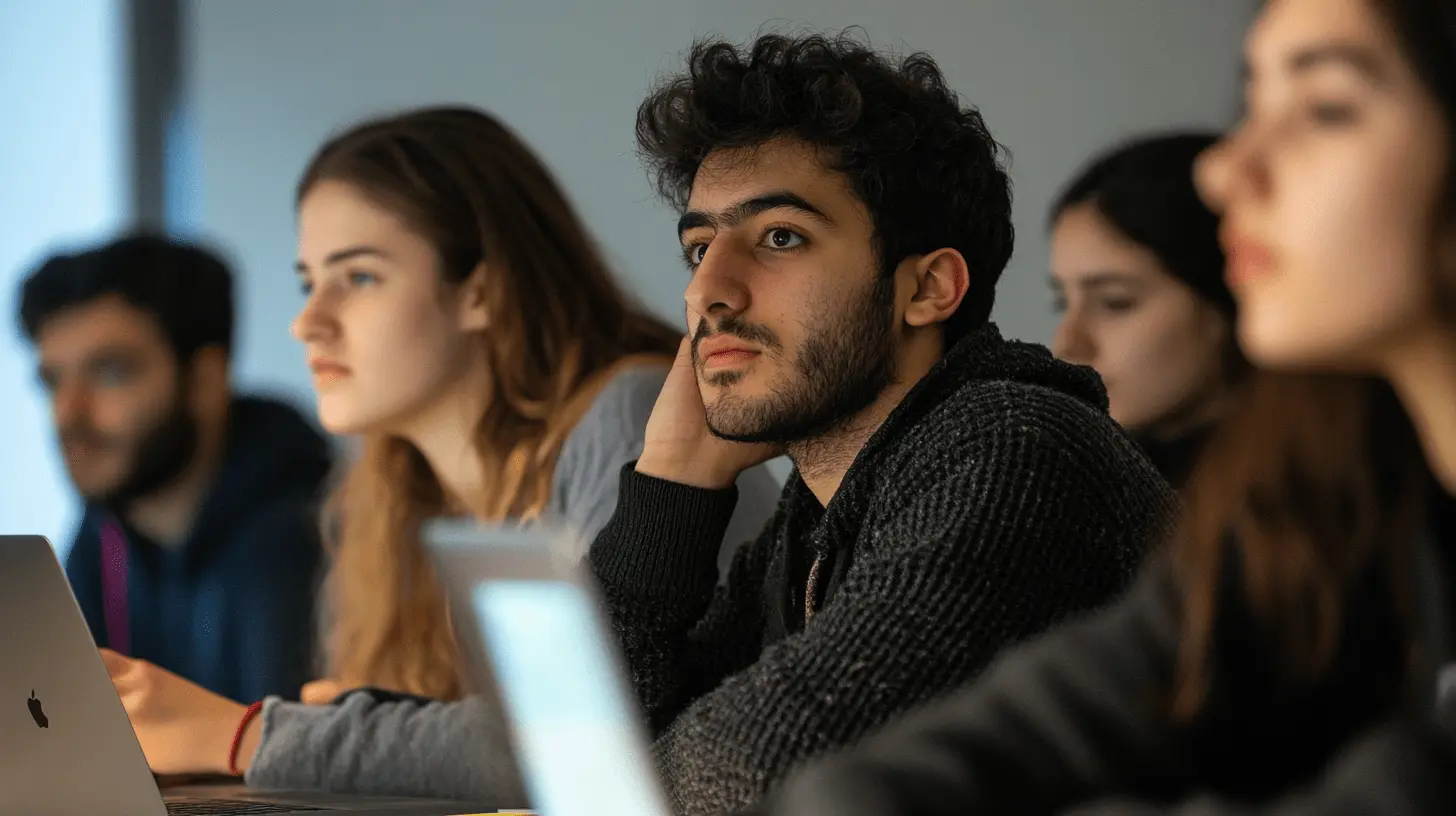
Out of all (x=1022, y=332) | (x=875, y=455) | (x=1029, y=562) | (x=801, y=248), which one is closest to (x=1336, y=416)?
(x=1029, y=562)

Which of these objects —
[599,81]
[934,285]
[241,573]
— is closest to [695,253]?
[934,285]

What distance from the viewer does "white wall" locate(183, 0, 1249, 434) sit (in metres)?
2.21

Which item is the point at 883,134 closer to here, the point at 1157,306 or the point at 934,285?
the point at 934,285

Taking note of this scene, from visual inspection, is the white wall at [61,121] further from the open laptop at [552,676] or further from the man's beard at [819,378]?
the open laptop at [552,676]

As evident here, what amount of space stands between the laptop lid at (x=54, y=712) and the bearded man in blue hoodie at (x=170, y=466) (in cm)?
119

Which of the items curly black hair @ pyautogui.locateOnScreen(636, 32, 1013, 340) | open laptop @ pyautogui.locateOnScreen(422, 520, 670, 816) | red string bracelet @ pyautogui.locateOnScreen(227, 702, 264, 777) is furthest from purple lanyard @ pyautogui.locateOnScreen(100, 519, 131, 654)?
open laptop @ pyautogui.locateOnScreen(422, 520, 670, 816)

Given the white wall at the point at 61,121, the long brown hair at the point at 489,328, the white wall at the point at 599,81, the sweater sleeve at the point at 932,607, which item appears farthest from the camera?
the white wall at the point at 61,121

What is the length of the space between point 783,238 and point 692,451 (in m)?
0.22

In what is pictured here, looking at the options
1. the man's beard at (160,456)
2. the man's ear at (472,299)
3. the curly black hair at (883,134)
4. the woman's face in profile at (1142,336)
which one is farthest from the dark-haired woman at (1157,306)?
the man's beard at (160,456)

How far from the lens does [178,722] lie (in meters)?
1.69

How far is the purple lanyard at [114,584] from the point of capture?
2.58 meters

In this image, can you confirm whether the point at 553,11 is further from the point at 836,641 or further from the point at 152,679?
the point at 836,641

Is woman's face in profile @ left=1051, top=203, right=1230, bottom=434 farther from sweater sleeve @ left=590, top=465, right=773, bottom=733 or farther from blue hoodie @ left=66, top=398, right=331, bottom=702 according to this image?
blue hoodie @ left=66, top=398, right=331, bottom=702

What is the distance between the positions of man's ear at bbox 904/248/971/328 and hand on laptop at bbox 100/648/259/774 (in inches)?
31.0
